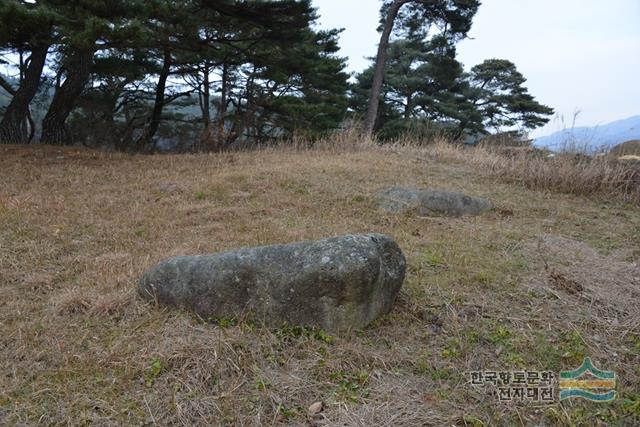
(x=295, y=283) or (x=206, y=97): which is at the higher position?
(x=206, y=97)

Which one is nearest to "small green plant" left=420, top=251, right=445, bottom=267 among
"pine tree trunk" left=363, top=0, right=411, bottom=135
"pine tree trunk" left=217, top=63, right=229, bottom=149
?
"pine tree trunk" left=217, top=63, right=229, bottom=149

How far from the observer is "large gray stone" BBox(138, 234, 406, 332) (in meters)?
1.82

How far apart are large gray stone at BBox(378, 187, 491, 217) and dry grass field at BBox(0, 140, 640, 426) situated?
173 mm

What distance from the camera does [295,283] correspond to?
72.6 inches

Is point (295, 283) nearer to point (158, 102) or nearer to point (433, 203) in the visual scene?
point (433, 203)

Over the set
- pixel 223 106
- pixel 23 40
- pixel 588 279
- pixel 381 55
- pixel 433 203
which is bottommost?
pixel 588 279

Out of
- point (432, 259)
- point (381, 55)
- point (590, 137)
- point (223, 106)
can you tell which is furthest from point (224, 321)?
point (223, 106)

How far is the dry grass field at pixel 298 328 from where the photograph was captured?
1.46m

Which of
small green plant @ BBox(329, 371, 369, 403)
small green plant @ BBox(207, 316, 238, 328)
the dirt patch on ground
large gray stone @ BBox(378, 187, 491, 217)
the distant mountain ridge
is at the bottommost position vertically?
small green plant @ BBox(329, 371, 369, 403)

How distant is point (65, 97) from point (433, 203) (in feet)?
20.4

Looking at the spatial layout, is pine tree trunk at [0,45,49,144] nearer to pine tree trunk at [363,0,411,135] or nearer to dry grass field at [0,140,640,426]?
dry grass field at [0,140,640,426]

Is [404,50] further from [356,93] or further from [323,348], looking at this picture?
[323,348]

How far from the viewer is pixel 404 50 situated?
18.1 meters

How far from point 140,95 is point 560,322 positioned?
432 inches
